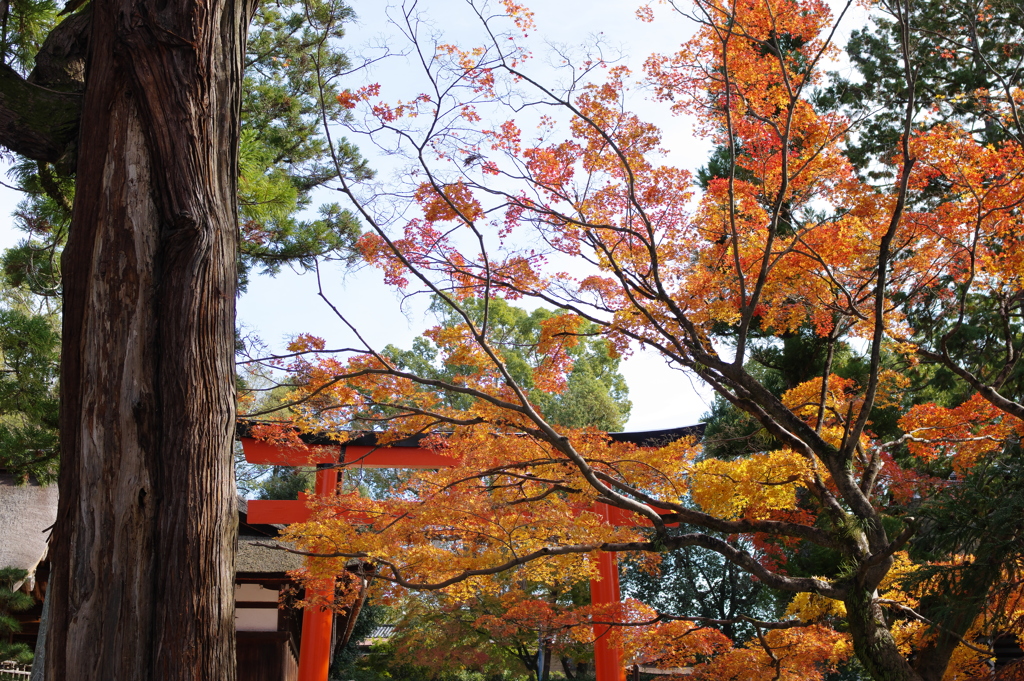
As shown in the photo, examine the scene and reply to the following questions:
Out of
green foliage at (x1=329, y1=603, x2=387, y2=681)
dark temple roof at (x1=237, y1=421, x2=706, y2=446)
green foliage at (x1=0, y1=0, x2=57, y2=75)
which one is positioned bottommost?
green foliage at (x1=329, y1=603, x2=387, y2=681)

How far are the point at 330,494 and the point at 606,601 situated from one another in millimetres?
3264

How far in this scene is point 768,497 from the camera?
600 cm

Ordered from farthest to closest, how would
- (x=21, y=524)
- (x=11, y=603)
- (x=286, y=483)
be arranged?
(x=286, y=483)
(x=21, y=524)
(x=11, y=603)

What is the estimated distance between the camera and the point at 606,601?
8.24 m

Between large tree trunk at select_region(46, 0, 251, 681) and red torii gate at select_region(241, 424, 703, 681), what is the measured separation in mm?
5114

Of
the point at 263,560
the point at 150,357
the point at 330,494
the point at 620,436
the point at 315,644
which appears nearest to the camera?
the point at 150,357

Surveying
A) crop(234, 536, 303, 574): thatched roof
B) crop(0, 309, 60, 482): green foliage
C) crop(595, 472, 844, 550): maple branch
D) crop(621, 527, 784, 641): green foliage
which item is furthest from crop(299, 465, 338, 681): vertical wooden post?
crop(621, 527, 784, 641): green foliage

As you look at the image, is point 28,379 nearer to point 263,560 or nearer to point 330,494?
point 330,494

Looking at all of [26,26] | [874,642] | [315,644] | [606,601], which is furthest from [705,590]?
[26,26]

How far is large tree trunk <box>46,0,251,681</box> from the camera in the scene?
8.17 ft

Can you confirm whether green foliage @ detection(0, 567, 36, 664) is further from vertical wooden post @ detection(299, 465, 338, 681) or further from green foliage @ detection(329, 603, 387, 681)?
green foliage @ detection(329, 603, 387, 681)

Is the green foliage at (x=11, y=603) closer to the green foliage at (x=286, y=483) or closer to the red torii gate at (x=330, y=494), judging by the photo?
the red torii gate at (x=330, y=494)

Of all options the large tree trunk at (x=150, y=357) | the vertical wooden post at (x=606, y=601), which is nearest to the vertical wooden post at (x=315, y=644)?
the vertical wooden post at (x=606, y=601)

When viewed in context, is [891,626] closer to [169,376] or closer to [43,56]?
[169,376]
